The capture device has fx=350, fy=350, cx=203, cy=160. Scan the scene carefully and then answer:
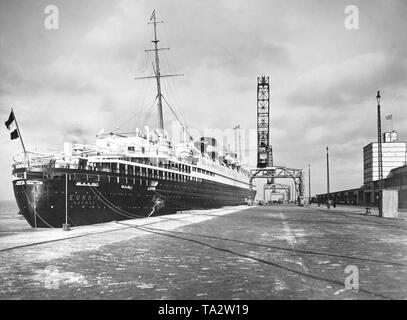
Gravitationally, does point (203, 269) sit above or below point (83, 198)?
below

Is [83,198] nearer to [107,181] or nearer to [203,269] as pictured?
[107,181]

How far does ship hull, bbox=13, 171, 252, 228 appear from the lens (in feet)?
76.5

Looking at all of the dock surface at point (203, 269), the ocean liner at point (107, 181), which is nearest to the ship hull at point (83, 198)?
the ocean liner at point (107, 181)

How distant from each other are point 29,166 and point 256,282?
878 inches

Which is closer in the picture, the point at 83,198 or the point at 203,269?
the point at 203,269

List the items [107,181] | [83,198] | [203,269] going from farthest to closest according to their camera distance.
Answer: [107,181] < [83,198] < [203,269]

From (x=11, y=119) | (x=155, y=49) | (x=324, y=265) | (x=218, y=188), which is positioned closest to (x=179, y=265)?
(x=324, y=265)

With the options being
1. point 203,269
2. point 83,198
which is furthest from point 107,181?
point 203,269

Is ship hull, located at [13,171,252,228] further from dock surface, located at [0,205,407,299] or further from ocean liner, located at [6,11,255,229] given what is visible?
dock surface, located at [0,205,407,299]

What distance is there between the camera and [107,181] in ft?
86.5

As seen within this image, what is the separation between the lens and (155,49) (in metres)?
43.5

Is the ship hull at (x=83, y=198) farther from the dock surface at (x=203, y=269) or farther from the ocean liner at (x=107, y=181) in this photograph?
the dock surface at (x=203, y=269)

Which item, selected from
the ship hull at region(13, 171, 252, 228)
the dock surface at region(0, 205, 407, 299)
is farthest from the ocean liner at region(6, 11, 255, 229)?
the dock surface at region(0, 205, 407, 299)

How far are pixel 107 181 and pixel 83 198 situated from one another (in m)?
2.47
